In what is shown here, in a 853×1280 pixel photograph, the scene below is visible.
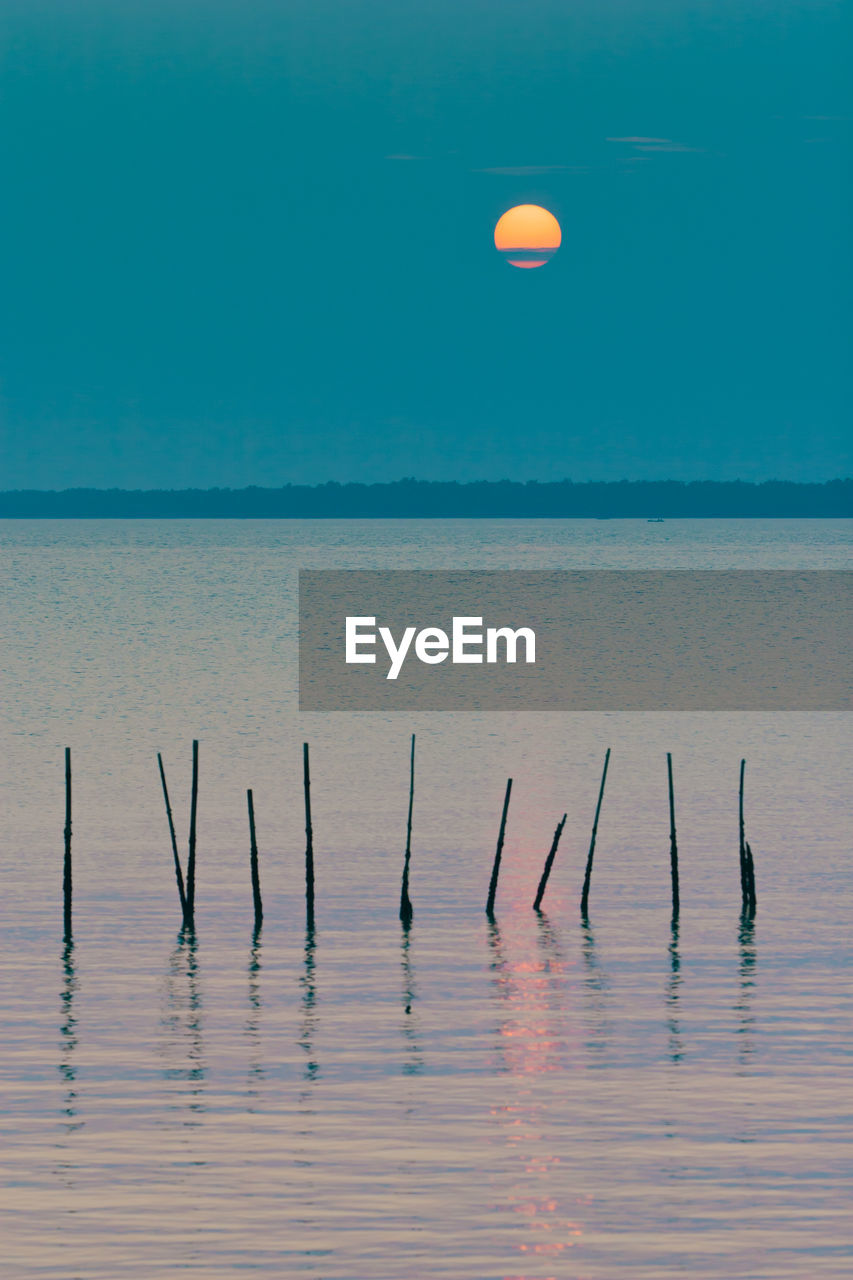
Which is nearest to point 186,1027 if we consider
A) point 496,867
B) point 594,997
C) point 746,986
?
point 594,997

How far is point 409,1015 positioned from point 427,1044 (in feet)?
5.36

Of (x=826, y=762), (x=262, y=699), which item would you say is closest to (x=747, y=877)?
(x=826, y=762)

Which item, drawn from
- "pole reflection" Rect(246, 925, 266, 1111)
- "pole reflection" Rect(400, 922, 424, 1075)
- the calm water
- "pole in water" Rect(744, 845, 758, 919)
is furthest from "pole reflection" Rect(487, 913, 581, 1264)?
"pole in water" Rect(744, 845, 758, 919)

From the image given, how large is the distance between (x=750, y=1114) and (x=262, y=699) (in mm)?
64372

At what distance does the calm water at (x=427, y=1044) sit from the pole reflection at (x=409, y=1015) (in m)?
0.06

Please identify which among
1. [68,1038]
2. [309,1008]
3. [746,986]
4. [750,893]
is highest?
[750,893]

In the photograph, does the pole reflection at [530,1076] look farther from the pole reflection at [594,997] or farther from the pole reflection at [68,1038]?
the pole reflection at [68,1038]

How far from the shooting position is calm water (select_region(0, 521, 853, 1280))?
2061 cm

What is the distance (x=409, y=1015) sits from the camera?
29.7 metres

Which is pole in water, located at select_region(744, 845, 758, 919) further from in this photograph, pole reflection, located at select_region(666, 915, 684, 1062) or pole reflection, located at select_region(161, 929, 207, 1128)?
pole reflection, located at select_region(161, 929, 207, 1128)

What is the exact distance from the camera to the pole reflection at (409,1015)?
1065 inches

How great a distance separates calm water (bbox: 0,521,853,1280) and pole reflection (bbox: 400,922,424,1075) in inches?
2.5

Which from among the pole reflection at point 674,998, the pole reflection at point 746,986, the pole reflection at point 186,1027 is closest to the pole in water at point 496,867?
the pole reflection at point 674,998

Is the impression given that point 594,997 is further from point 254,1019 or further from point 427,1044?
point 254,1019
